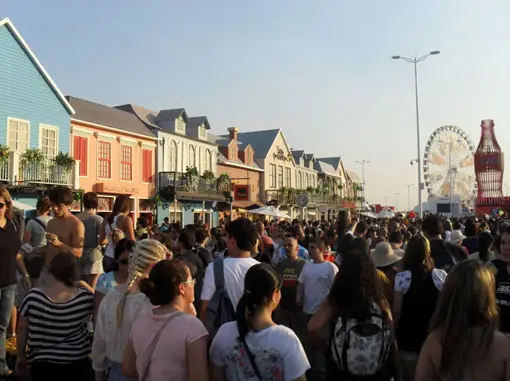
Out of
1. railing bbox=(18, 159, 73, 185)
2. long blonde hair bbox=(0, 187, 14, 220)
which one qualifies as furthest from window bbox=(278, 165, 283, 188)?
long blonde hair bbox=(0, 187, 14, 220)

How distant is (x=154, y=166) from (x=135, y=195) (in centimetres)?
260

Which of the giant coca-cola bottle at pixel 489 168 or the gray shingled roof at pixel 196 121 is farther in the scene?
the giant coca-cola bottle at pixel 489 168

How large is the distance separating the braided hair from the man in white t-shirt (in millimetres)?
1308

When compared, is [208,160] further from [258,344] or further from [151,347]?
[258,344]

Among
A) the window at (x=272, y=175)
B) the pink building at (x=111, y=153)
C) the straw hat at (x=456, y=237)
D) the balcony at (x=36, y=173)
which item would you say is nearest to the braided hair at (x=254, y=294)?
the straw hat at (x=456, y=237)

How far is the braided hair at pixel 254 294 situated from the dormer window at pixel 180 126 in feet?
104

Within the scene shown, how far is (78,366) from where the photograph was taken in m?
4.25

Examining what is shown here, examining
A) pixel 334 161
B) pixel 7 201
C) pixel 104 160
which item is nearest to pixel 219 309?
pixel 7 201

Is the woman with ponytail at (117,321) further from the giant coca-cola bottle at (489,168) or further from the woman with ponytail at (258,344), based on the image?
the giant coca-cola bottle at (489,168)

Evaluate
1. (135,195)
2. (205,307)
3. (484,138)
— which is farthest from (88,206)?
(484,138)

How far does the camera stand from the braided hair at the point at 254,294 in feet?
11.0

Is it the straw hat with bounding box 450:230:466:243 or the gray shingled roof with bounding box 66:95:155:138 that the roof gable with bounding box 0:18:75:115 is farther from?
the straw hat with bounding box 450:230:466:243

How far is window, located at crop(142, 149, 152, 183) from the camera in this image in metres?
30.5

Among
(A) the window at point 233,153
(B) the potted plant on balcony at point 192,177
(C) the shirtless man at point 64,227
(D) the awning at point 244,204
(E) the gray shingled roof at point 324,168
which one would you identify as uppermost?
(E) the gray shingled roof at point 324,168
